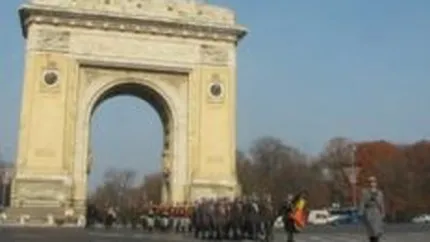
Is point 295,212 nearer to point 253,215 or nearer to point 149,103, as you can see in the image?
point 253,215

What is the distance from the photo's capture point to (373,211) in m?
17.8

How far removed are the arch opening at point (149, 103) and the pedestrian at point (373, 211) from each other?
2781 cm

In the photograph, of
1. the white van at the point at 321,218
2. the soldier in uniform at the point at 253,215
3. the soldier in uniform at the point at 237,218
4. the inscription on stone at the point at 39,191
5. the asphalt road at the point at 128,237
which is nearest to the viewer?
the asphalt road at the point at 128,237

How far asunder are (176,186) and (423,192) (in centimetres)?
5849

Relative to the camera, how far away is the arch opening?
44.5 meters

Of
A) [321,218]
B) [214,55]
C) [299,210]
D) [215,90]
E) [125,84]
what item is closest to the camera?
[299,210]

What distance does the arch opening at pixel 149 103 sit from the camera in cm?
4453

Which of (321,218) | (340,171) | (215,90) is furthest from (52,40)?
(340,171)

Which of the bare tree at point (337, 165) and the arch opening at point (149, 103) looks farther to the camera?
the bare tree at point (337, 165)

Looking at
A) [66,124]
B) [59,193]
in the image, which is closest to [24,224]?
[59,193]

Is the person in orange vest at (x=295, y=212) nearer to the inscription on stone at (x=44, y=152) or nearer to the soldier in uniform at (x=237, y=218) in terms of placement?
the soldier in uniform at (x=237, y=218)

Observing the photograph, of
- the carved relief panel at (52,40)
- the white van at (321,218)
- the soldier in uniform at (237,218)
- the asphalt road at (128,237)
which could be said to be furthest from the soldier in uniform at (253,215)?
the white van at (321,218)

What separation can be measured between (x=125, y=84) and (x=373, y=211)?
94.6 feet

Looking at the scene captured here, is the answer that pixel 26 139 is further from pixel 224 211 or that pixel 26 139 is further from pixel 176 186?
pixel 224 211
